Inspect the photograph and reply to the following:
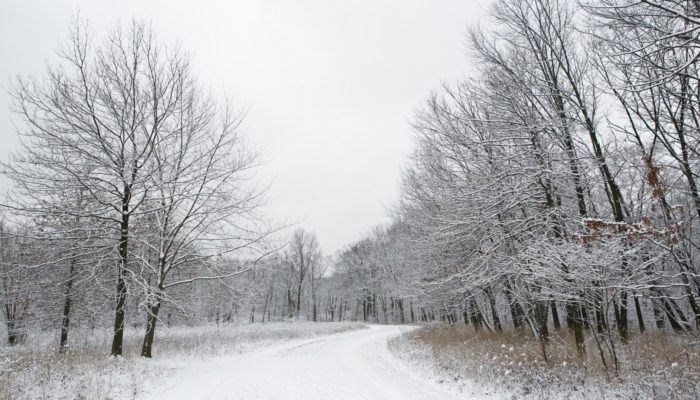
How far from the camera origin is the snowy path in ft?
24.0

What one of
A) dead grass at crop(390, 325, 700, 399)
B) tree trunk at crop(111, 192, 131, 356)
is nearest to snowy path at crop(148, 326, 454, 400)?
dead grass at crop(390, 325, 700, 399)

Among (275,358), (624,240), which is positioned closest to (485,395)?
(624,240)

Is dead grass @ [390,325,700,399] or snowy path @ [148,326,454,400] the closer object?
dead grass @ [390,325,700,399]

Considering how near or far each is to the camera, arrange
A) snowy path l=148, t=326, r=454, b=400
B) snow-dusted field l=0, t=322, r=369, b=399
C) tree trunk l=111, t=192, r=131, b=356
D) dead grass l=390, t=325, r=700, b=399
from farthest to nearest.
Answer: tree trunk l=111, t=192, r=131, b=356 → snowy path l=148, t=326, r=454, b=400 → snow-dusted field l=0, t=322, r=369, b=399 → dead grass l=390, t=325, r=700, b=399

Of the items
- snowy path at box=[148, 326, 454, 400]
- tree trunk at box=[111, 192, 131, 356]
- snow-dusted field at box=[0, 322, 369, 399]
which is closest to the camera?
snow-dusted field at box=[0, 322, 369, 399]

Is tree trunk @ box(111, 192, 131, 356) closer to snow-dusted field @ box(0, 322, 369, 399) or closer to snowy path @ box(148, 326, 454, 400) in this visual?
snow-dusted field @ box(0, 322, 369, 399)

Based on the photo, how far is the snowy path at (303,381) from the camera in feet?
24.0

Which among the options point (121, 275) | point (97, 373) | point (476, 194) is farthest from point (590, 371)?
point (121, 275)

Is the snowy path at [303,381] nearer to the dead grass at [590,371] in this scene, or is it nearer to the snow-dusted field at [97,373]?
the snow-dusted field at [97,373]

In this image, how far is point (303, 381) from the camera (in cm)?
859

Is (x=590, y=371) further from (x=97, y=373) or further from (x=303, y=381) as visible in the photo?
(x=97, y=373)

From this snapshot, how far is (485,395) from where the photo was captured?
712 centimetres

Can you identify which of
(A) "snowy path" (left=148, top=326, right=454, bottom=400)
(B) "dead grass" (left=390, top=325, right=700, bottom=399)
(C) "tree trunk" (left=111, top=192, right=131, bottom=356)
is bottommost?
(A) "snowy path" (left=148, top=326, right=454, bottom=400)

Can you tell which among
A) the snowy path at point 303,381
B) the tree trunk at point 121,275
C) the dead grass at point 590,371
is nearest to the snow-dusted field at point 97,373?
the snowy path at point 303,381
